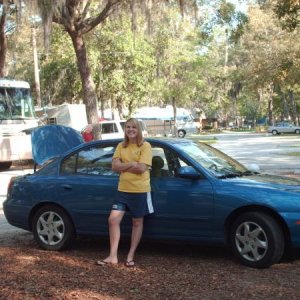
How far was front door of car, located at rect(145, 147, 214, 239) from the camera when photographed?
607cm

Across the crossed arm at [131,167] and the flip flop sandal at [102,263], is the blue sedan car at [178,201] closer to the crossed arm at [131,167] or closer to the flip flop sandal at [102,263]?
the crossed arm at [131,167]

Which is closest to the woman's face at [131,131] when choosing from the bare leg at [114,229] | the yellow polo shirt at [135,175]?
the yellow polo shirt at [135,175]

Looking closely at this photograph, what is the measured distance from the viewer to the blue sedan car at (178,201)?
19.0 feet

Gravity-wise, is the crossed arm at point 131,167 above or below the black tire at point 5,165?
above

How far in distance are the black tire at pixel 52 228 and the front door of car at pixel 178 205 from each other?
1.09 metres

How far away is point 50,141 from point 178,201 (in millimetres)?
3566

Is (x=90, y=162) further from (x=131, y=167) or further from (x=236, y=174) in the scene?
(x=236, y=174)

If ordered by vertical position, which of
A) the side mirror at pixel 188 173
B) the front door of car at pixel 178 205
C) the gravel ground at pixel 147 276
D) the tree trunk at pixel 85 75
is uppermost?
the tree trunk at pixel 85 75

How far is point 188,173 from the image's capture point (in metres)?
6.12

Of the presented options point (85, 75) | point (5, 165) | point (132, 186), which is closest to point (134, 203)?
point (132, 186)

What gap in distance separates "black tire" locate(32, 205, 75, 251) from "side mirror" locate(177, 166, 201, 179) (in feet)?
5.35

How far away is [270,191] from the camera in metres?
5.86

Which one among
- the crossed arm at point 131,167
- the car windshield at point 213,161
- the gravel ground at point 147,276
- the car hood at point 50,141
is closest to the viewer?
the gravel ground at point 147,276

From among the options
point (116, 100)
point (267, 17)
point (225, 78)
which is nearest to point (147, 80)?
point (116, 100)
